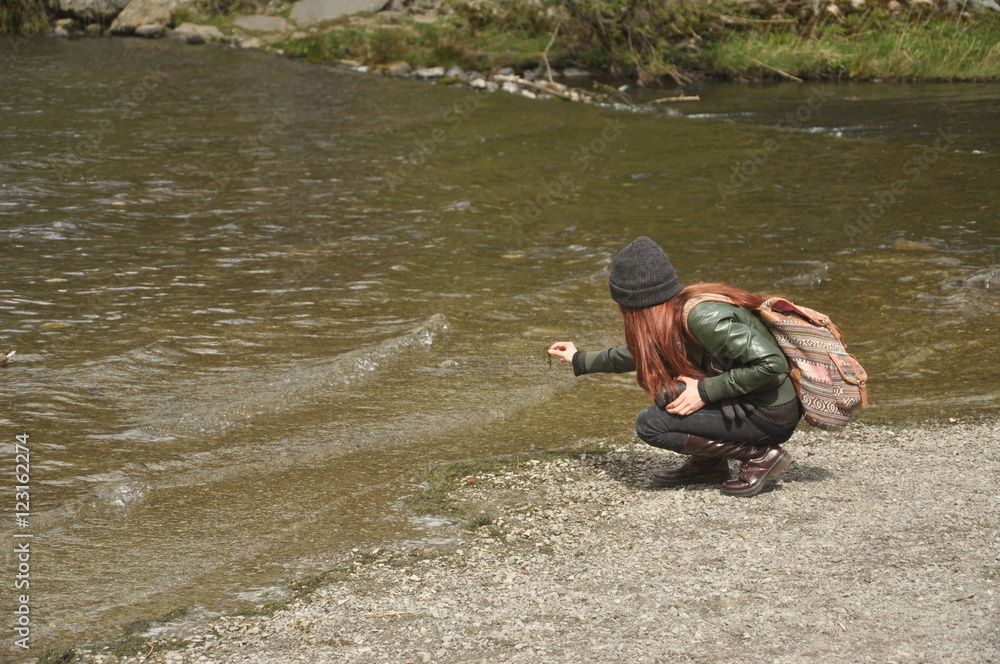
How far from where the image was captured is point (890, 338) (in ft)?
24.9

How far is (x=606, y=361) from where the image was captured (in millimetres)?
5137

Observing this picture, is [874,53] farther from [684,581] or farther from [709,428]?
[684,581]

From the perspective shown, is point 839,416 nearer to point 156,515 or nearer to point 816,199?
point 156,515

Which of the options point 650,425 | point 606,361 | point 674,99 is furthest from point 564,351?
point 674,99

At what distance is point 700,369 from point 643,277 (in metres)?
0.60

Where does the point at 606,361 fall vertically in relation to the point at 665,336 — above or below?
below

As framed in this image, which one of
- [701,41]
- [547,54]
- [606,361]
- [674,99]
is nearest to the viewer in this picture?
[606,361]

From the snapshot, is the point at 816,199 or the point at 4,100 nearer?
the point at 816,199

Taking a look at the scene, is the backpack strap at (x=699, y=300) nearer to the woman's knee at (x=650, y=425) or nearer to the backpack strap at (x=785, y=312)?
the backpack strap at (x=785, y=312)

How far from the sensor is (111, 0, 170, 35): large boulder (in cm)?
2481

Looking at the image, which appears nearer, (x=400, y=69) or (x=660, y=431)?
(x=660, y=431)

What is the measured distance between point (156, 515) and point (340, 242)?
5.56m

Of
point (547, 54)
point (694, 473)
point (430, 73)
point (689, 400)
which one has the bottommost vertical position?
point (694, 473)

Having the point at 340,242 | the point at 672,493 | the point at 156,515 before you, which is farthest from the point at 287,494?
the point at 340,242
